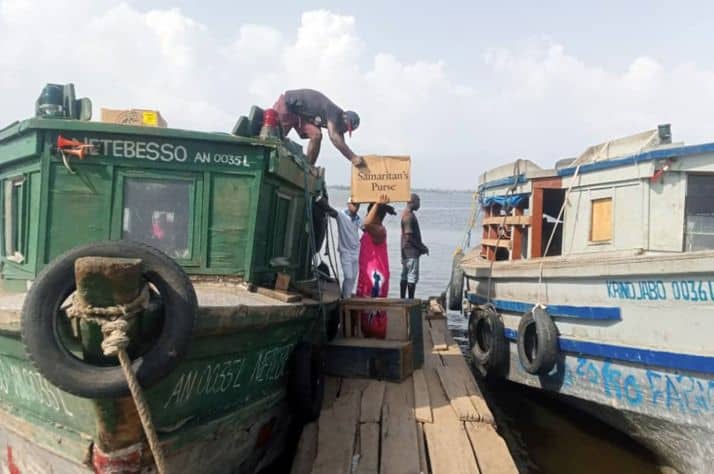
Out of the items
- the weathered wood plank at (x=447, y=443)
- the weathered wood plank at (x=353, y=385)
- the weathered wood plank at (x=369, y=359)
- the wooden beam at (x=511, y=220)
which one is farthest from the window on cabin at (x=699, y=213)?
the weathered wood plank at (x=353, y=385)

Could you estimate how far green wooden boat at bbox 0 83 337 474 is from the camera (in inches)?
151

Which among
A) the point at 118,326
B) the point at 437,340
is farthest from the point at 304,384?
the point at 437,340

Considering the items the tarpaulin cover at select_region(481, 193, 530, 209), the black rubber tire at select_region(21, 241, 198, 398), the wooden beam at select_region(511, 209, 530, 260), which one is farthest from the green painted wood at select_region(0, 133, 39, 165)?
the tarpaulin cover at select_region(481, 193, 530, 209)

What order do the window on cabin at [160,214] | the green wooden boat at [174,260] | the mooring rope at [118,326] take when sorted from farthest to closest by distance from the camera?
1. the window on cabin at [160,214]
2. the green wooden boat at [174,260]
3. the mooring rope at [118,326]

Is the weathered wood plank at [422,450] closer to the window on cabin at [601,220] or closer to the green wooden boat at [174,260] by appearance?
the green wooden boat at [174,260]

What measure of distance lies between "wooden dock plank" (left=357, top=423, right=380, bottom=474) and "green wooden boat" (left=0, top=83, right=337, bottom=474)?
23.4 inches

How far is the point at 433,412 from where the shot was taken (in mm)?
5531

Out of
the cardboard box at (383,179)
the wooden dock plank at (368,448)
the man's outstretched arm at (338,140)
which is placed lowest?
the wooden dock plank at (368,448)

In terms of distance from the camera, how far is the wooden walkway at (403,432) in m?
4.61

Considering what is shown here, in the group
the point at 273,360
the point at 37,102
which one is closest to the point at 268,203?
the point at 273,360

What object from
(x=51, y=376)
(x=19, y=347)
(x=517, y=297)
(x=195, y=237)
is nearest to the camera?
(x=51, y=376)

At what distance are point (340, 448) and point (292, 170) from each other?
2.36m

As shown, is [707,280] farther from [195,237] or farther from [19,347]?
[19,347]

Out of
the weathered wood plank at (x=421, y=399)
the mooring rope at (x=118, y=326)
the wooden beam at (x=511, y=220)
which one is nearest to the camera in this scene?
the mooring rope at (x=118, y=326)
